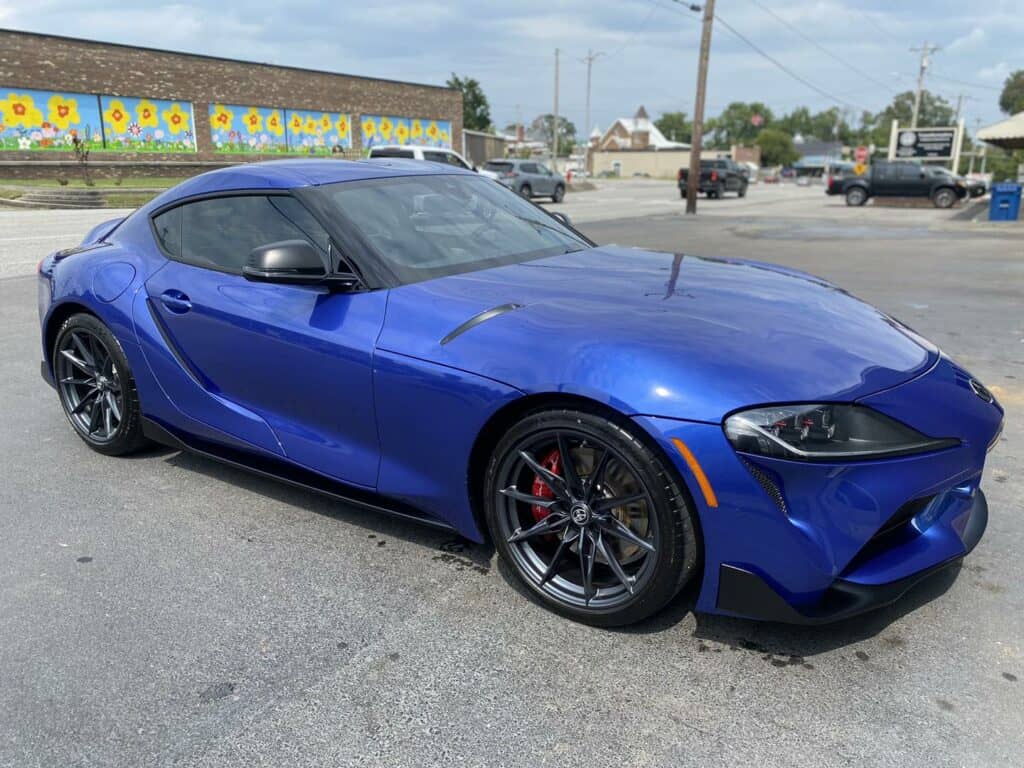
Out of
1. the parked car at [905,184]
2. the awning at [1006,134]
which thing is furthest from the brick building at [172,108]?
the awning at [1006,134]

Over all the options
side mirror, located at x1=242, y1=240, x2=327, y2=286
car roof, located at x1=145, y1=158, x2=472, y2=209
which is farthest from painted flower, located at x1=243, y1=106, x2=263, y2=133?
side mirror, located at x1=242, y1=240, x2=327, y2=286

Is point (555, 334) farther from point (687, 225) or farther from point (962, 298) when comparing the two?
point (687, 225)

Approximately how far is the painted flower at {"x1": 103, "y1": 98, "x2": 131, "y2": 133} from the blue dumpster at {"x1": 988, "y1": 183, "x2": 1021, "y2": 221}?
102 feet

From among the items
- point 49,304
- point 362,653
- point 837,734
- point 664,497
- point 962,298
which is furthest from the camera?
point 962,298

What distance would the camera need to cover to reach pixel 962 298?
8.85 m

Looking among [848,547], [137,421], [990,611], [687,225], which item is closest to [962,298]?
[990,611]

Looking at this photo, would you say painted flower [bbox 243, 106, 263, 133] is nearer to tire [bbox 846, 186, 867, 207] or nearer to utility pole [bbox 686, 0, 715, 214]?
utility pole [bbox 686, 0, 715, 214]

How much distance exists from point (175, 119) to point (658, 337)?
37305 mm

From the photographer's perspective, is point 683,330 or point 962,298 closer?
point 683,330

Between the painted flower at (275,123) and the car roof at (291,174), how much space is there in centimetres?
3760

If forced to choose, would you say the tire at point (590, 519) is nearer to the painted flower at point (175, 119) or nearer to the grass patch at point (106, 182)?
the grass patch at point (106, 182)

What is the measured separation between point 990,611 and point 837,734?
942mm

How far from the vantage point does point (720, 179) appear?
37.8 m

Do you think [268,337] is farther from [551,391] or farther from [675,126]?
[675,126]
